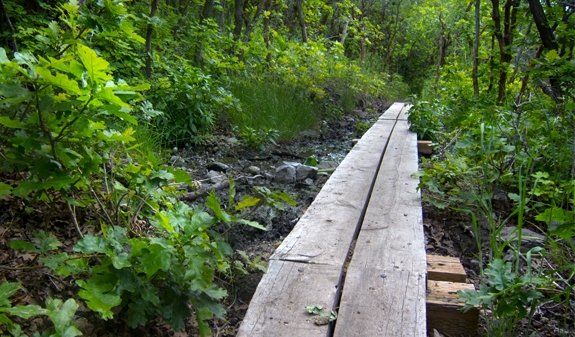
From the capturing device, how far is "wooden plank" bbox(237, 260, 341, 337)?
1395 mm

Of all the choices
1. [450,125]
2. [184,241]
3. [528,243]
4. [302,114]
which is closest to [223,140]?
[302,114]

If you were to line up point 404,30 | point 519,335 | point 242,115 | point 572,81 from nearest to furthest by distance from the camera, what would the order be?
point 519,335
point 572,81
point 242,115
point 404,30

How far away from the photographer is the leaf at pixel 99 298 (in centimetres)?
116

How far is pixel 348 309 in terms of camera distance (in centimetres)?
150

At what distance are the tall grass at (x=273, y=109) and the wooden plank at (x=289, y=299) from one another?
3.66 meters

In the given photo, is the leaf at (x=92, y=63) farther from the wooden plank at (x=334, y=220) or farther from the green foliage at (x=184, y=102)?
the green foliage at (x=184, y=102)

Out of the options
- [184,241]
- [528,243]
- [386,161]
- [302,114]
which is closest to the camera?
[184,241]

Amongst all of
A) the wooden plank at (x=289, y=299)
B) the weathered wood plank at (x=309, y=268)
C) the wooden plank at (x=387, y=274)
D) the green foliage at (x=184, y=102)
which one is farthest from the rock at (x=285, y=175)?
the wooden plank at (x=289, y=299)

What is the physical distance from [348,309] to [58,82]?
1.08m

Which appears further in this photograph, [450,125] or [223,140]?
[450,125]

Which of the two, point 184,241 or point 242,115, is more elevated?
point 184,241

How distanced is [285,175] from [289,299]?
7.54 ft

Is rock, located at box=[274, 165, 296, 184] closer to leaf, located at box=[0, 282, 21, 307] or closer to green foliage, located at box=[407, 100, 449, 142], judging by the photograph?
green foliage, located at box=[407, 100, 449, 142]

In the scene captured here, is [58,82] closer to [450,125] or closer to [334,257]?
[334,257]
